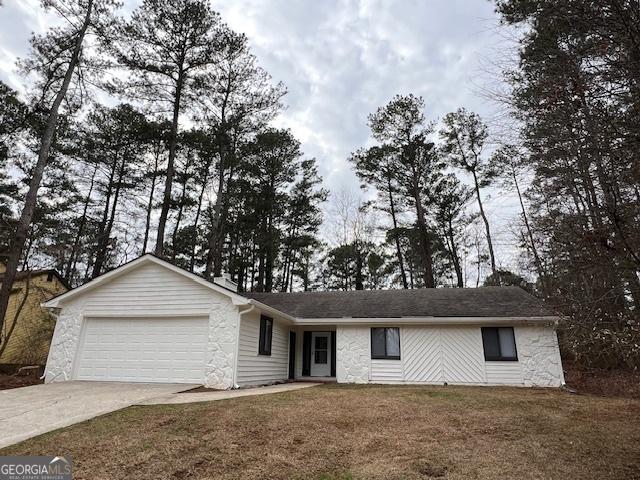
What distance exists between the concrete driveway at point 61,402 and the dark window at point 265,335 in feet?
7.98

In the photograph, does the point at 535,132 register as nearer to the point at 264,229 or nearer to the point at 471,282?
the point at 264,229

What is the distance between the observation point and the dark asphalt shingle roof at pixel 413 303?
1195 centimetres

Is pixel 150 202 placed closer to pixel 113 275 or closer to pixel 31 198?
pixel 31 198

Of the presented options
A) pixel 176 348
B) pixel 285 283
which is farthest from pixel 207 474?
pixel 285 283

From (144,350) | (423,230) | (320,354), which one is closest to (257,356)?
(144,350)

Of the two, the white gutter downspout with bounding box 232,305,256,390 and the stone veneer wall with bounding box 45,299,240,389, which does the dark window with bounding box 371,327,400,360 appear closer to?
the white gutter downspout with bounding box 232,305,256,390

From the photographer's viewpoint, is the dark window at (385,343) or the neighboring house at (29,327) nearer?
the dark window at (385,343)

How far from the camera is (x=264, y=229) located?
21.8m

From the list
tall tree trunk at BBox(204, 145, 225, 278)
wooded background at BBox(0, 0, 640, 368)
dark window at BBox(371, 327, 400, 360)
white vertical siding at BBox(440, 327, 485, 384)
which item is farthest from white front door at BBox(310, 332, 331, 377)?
wooded background at BBox(0, 0, 640, 368)

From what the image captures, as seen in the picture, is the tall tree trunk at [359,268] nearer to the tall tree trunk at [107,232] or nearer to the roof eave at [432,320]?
the roof eave at [432,320]

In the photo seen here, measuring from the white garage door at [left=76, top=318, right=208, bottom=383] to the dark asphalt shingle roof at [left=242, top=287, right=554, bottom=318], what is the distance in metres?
4.17

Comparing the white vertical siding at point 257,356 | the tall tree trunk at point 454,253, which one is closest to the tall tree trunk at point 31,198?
the white vertical siding at point 257,356

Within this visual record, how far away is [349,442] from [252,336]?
640 centimetres

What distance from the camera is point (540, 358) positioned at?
1120cm
